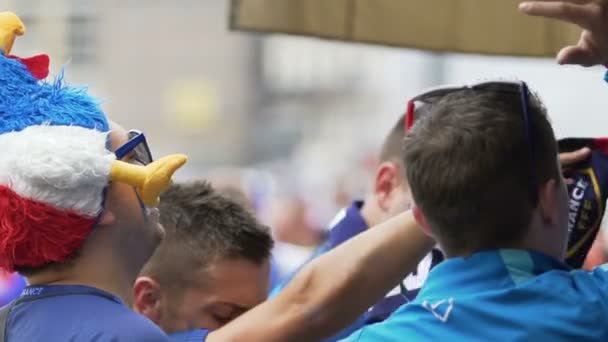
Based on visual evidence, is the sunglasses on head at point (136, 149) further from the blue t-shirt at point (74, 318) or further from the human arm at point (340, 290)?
the human arm at point (340, 290)

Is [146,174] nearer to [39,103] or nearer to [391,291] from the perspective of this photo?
[39,103]

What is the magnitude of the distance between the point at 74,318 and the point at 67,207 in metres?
0.22

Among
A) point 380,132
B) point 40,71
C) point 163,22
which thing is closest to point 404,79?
point 380,132

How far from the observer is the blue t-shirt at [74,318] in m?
2.32

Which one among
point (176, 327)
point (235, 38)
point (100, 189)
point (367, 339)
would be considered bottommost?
point (235, 38)

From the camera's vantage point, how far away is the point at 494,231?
7.61 feet

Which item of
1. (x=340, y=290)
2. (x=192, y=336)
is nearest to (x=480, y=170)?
(x=340, y=290)

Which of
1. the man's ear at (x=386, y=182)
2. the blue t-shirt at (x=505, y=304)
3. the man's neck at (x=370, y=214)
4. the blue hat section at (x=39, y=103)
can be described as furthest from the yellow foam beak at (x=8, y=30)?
the man's ear at (x=386, y=182)

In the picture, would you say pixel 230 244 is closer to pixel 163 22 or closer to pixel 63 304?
pixel 63 304

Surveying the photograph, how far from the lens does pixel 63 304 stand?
2.41 meters

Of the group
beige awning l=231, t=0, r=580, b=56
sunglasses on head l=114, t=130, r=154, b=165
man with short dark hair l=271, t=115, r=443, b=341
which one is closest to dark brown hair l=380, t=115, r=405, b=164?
man with short dark hair l=271, t=115, r=443, b=341

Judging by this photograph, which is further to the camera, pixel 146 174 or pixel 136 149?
pixel 136 149

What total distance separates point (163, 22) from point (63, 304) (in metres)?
27.7

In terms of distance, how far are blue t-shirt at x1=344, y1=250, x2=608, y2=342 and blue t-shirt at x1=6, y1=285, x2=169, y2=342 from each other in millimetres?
410
